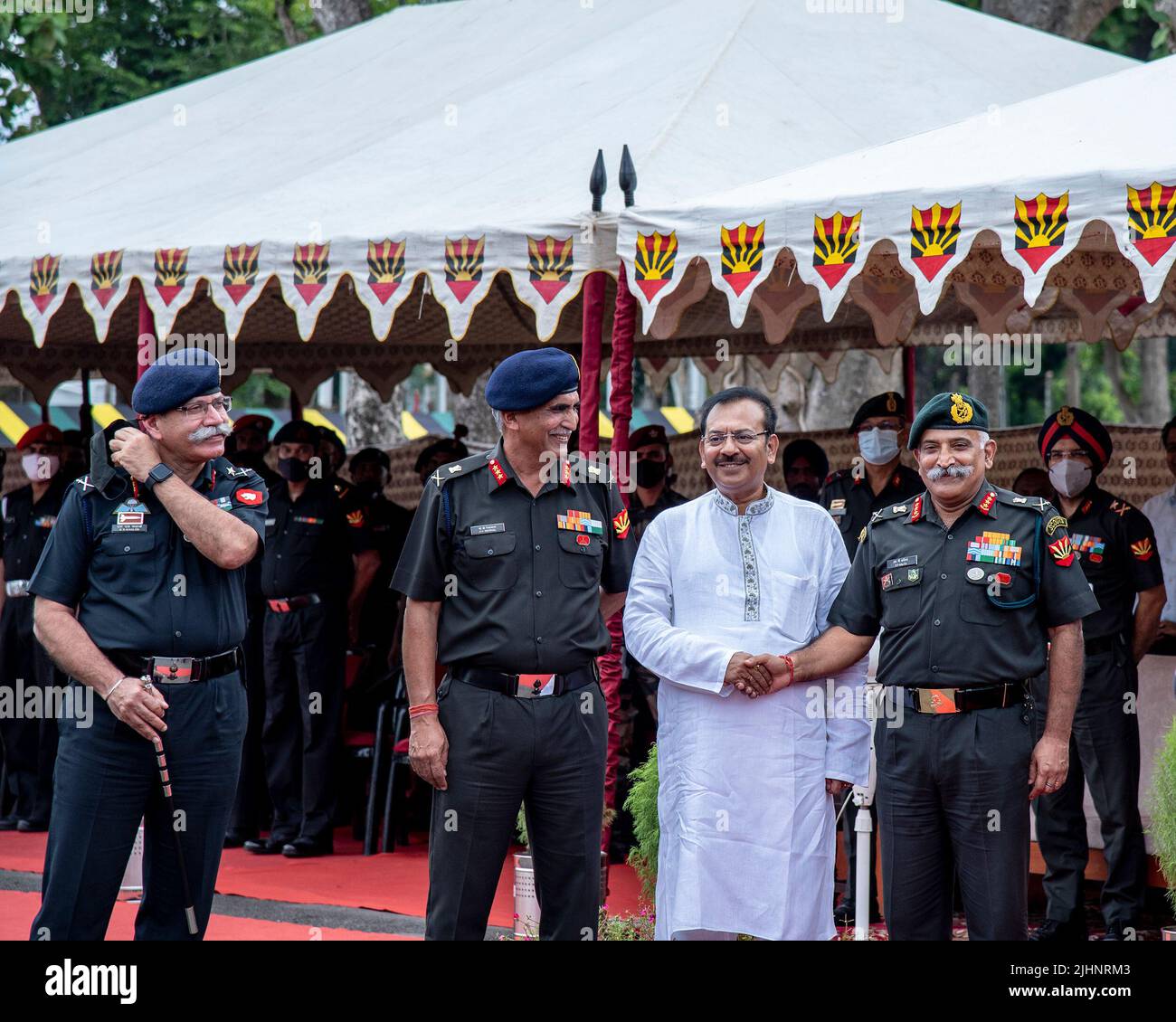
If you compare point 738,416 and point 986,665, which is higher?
point 738,416

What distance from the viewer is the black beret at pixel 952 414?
4.59m

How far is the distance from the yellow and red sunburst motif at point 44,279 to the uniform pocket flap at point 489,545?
3.81m

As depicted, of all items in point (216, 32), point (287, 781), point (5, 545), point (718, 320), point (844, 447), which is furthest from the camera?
point (216, 32)

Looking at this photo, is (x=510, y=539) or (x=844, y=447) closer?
(x=510, y=539)

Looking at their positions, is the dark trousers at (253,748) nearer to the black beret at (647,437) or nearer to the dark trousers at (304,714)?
the dark trousers at (304,714)

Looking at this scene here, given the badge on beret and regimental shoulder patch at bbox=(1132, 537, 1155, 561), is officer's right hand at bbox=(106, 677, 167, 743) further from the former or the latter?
regimental shoulder patch at bbox=(1132, 537, 1155, 561)

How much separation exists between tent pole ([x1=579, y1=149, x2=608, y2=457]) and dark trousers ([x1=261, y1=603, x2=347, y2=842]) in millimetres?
2292

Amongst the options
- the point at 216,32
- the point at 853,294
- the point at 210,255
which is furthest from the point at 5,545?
the point at 216,32

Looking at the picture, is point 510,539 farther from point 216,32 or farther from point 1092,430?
point 216,32

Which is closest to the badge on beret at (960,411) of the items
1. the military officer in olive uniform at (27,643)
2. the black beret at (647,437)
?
the black beret at (647,437)

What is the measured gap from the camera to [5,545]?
8883 mm

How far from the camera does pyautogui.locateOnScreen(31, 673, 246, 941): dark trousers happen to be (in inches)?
164

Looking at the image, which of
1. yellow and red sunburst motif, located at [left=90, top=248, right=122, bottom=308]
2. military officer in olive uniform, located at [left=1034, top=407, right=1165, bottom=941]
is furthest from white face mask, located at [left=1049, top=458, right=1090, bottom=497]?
yellow and red sunburst motif, located at [left=90, top=248, right=122, bottom=308]
